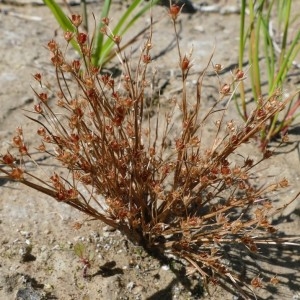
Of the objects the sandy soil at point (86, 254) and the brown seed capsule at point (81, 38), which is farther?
the sandy soil at point (86, 254)

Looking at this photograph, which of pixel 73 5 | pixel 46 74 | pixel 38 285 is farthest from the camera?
pixel 73 5

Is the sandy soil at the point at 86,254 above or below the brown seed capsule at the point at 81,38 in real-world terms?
below

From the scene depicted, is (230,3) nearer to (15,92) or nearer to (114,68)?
(114,68)

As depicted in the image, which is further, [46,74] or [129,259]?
[46,74]

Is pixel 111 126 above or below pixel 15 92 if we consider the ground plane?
below

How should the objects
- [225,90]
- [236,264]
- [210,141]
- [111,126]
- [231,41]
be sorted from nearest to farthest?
[225,90], [111,126], [236,264], [210,141], [231,41]

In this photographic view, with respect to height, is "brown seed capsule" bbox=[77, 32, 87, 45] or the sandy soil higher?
"brown seed capsule" bbox=[77, 32, 87, 45]

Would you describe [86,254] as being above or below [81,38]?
below

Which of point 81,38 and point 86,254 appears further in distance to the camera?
point 86,254

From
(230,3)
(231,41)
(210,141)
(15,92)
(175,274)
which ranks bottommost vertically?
(175,274)

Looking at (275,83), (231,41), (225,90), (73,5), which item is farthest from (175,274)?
(73,5)

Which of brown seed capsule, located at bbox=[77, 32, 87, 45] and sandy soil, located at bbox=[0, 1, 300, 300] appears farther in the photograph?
sandy soil, located at bbox=[0, 1, 300, 300]
